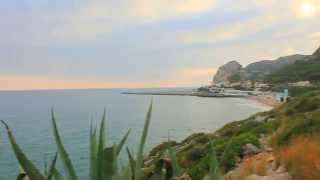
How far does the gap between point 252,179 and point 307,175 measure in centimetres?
118

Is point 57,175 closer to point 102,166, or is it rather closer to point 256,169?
point 102,166

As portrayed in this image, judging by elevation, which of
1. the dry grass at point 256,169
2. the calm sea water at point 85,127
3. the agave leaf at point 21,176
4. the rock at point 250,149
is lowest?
the calm sea water at point 85,127

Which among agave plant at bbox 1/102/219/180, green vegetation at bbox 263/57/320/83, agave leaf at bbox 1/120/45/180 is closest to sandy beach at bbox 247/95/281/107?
green vegetation at bbox 263/57/320/83

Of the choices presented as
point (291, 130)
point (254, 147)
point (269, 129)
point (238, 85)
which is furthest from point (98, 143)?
point (238, 85)

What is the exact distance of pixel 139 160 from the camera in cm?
227

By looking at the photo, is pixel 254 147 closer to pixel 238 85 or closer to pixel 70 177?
pixel 70 177

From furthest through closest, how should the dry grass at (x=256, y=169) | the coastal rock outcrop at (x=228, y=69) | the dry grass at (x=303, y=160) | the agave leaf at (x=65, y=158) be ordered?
the coastal rock outcrop at (x=228, y=69) → the dry grass at (x=256, y=169) → the dry grass at (x=303, y=160) → the agave leaf at (x=65, y=158)

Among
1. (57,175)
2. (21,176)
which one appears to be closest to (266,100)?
(57,175)

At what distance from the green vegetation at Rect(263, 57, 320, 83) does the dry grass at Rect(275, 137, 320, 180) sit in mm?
78264

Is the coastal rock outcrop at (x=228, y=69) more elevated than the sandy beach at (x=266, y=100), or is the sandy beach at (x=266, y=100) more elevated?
the coastal rock outcrop at (x=228, y=69)

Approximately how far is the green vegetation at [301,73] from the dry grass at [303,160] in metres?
78.3

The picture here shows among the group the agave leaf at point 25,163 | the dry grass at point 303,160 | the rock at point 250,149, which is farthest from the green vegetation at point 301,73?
the agave leaf at point 25,163

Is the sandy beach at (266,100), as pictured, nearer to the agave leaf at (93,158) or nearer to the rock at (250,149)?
the rock at (250,149)

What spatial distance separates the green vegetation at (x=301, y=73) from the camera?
86.8m
